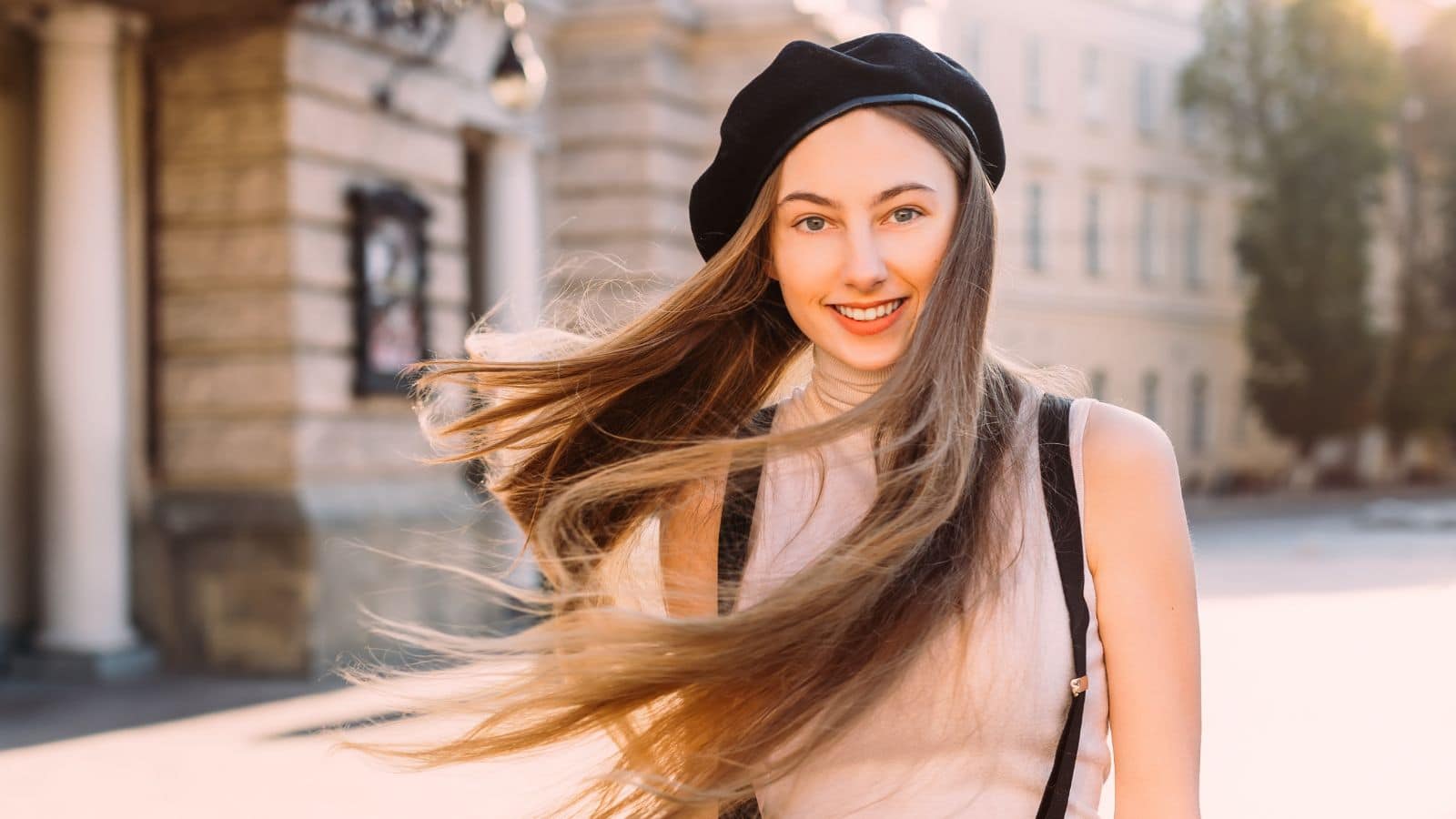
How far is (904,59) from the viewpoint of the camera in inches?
96.2

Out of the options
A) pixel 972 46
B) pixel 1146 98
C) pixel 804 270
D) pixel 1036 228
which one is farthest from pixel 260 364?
pixel 1146 98

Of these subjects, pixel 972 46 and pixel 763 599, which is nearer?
pixel 763 599

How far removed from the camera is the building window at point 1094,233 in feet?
120

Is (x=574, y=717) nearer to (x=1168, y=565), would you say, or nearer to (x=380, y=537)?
(x=1168, y=565)

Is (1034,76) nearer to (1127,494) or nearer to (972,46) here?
(972,46)

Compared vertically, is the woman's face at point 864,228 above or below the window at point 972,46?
below

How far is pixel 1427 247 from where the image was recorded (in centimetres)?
4697

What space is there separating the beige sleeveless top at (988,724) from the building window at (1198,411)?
39.3 metres

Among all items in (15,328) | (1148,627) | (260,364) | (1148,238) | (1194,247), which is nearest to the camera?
(1148,627)

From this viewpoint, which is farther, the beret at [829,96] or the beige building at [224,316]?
the beige building at [224,316]

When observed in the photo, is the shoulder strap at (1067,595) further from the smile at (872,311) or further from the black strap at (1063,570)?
the smile at (872,311)

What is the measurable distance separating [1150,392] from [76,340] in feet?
102

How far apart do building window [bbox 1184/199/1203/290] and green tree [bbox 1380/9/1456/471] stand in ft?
20.1

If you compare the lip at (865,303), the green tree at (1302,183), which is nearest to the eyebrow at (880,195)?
the lip at (865,303)
